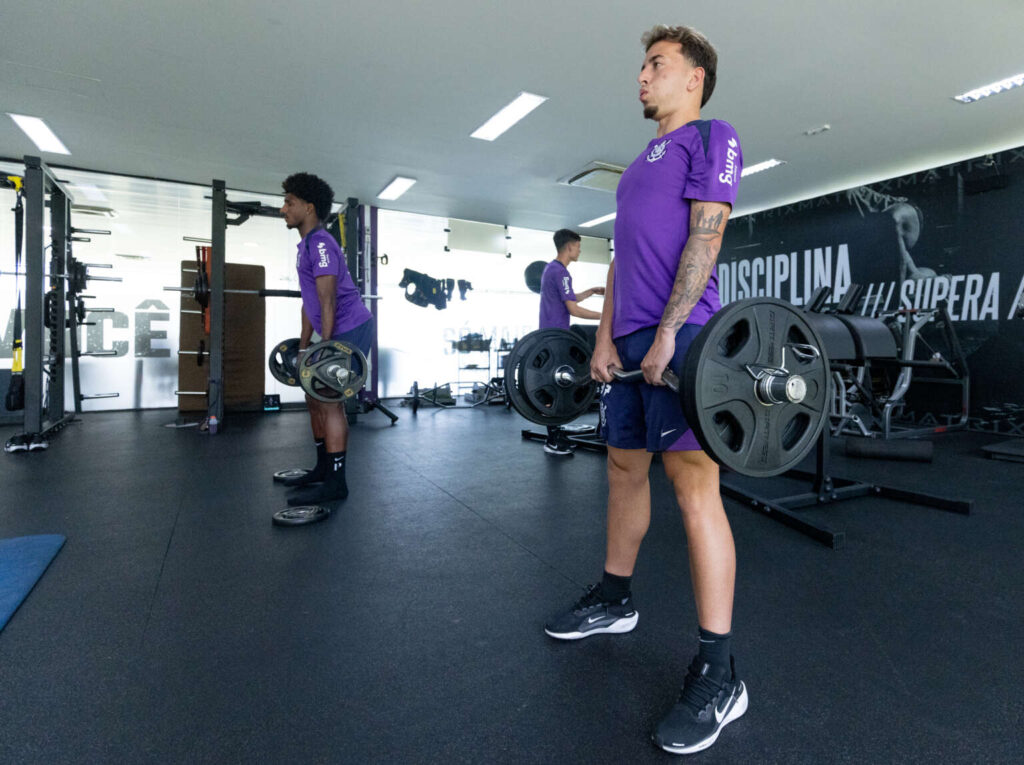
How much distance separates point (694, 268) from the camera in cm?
98

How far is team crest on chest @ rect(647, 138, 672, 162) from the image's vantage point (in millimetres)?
1037

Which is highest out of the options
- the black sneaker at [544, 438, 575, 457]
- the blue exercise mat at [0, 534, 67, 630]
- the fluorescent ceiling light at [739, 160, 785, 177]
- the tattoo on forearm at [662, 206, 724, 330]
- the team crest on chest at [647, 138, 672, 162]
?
the fluorescent ceiling light at [739, 160, 785, 177]

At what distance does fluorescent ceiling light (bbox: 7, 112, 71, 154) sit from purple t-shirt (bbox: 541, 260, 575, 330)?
399 centimetres

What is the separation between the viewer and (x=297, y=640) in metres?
1.22

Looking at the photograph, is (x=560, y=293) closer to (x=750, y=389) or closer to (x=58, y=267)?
(x=750, y=389)

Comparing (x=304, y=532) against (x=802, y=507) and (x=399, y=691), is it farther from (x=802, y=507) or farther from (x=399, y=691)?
(x=802, y=507)

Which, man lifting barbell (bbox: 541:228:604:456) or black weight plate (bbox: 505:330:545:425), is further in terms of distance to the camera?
man lifting barbell (bbox: 541:228:604:456)

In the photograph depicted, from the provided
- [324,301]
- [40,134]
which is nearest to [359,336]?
[324,301]

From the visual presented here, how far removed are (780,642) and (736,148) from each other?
107 cm

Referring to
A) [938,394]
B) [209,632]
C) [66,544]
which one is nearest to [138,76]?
[66,544]

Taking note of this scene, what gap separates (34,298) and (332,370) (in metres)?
2.69

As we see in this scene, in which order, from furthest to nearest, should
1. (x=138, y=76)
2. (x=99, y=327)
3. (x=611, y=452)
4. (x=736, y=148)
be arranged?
(x=99, y=327), (x=138, y=76), (x=611, y=452), (x=736, y=148)

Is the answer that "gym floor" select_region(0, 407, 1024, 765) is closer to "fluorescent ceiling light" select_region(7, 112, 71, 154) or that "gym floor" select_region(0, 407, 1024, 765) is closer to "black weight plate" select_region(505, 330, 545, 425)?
"black weight plate" select_region(505, 330, 545, 425)

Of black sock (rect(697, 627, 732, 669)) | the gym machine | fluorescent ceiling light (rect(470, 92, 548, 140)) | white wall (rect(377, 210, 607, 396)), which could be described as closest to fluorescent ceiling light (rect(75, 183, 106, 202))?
the gym machine
